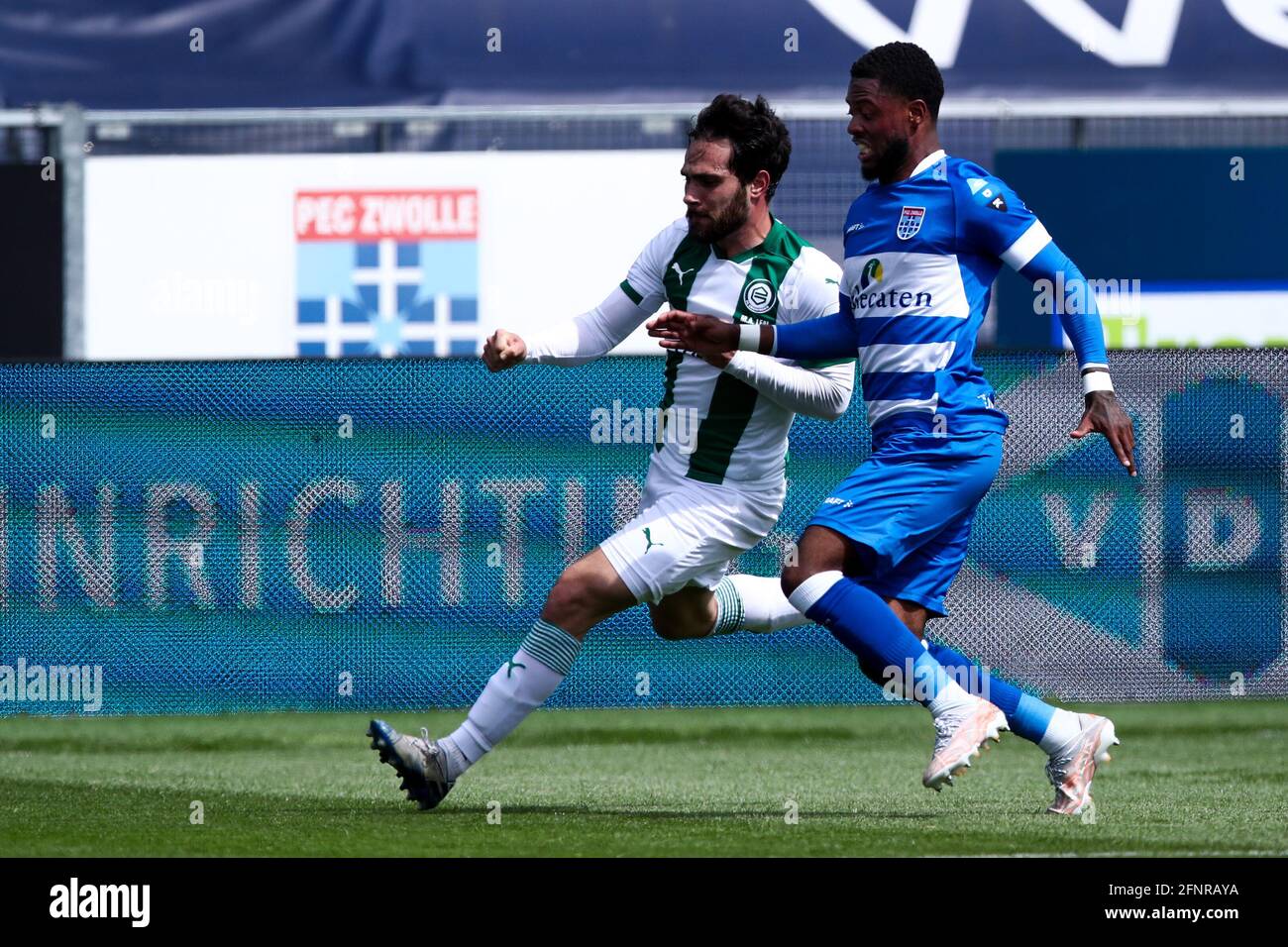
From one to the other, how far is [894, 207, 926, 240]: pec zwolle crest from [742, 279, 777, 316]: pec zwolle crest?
25.3 inches

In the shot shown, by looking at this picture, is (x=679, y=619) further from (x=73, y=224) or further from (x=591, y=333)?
(x=73, y=224)

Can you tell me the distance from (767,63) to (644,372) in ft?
15.3

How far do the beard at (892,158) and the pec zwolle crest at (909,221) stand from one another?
0.16 m

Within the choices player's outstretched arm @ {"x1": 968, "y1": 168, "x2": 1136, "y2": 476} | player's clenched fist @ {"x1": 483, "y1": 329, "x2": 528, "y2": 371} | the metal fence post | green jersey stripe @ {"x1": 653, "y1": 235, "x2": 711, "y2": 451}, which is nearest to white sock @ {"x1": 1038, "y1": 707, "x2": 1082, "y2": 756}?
player's outstretched arm @ {"x1": 968, "y1": 168, "x2": 1136, "y2": 476}

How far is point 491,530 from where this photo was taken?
8.79 metres

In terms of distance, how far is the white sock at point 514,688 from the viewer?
6176 mm

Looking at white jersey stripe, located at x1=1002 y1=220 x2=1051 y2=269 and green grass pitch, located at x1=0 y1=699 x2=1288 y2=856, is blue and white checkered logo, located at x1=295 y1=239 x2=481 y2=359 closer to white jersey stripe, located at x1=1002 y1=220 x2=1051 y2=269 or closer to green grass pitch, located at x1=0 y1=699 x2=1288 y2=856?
green grass pitch, located at x1=0 y1=699 x2=1288 y2=856

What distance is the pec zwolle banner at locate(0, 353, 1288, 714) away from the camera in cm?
873

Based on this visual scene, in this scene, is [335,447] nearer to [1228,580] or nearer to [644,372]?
[644,372]

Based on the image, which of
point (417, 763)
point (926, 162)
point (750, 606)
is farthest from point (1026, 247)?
point (417, 763)

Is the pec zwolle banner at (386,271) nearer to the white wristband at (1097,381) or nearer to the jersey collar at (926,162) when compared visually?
the jersey collar at (926,162)

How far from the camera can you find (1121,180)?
40.8 ft

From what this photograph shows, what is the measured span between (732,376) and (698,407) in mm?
152
